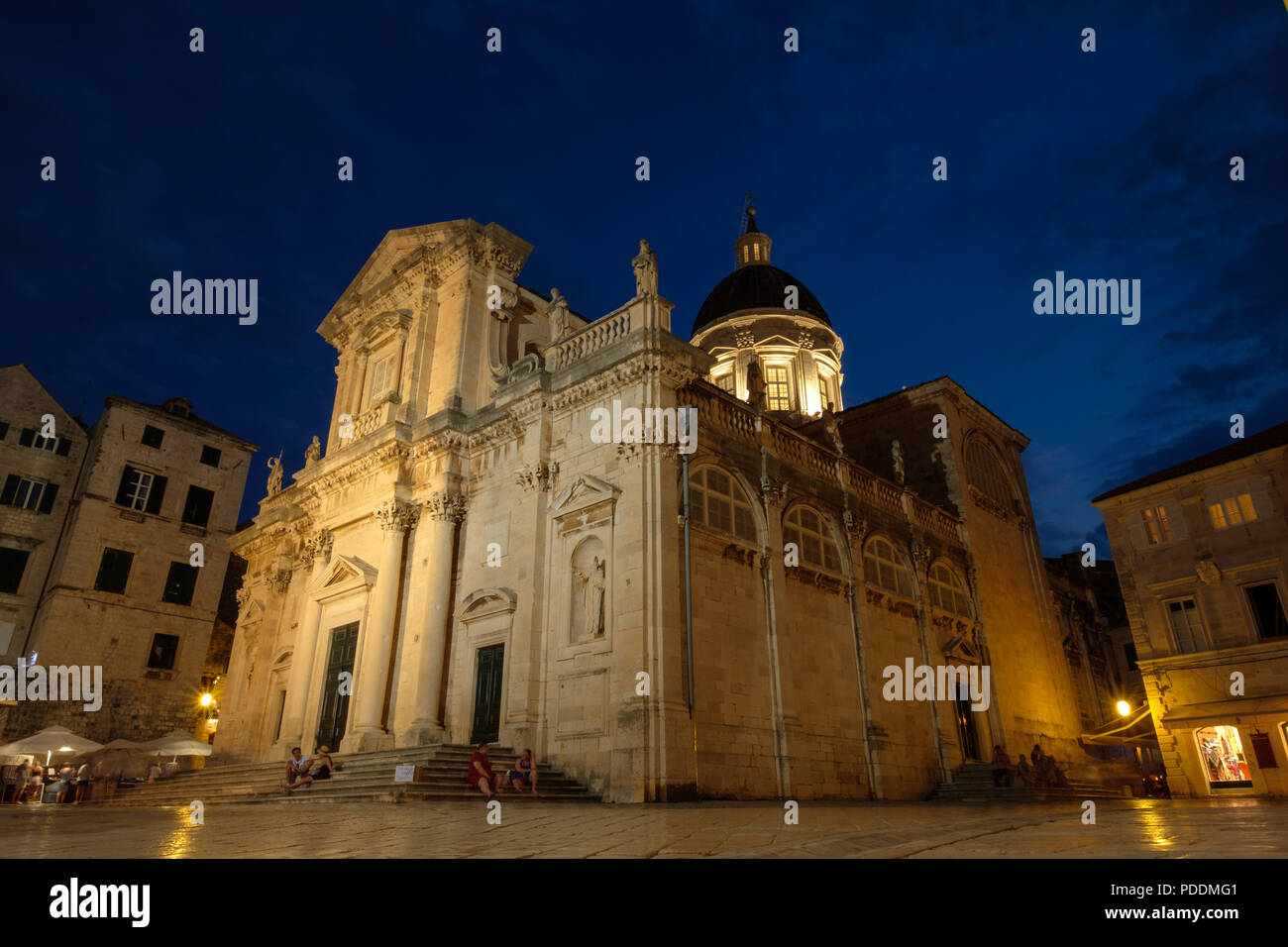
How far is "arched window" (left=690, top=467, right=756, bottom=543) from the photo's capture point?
18359mm

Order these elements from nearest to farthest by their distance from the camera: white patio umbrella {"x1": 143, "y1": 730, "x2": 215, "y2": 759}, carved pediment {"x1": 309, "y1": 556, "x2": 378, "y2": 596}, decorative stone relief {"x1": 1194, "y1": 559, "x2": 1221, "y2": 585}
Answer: carved pediment {"x1": 309, "y1": 556, "x2": 378, "y2": 596}, white patio umbrella {"x1": 143, "y1": 730, "x2": 215, "y2": 759}, decorative stone relief {"x1": 1194, "y1": 559, "x2": 1221, "y2": 585}

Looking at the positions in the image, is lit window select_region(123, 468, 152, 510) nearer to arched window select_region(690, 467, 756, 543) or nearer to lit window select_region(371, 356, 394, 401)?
lit window select_region(371, 356, 394, 401)

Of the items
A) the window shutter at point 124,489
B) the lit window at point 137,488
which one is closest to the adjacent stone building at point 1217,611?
the lit window at point 137,488

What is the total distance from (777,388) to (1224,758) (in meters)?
23.0

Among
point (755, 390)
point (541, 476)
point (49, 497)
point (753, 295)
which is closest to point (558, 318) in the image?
point (541, 476)

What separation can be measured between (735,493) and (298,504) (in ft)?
56.2

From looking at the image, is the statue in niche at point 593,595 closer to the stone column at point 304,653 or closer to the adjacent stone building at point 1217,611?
the stone column at point 304,653

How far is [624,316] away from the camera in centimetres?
1930

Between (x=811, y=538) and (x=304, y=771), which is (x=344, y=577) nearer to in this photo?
→ (x=304, y=771)

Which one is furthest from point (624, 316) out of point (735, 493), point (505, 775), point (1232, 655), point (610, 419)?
point (1232, 655)

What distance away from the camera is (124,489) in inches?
1399

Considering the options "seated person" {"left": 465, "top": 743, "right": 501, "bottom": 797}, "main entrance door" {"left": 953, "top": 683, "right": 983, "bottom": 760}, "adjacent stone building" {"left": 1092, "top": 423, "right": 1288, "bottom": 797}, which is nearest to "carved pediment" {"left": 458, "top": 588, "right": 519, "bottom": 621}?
"seated person" {"left": 465, "top": 743, "right": 501, "bottom": 797}

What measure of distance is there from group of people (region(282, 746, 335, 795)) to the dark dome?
30.7 metres
